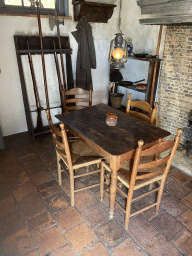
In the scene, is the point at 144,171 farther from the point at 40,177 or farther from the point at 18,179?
the point at 18,179

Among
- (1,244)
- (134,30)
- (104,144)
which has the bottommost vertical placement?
(1,244)

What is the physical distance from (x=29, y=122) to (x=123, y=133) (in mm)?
2203

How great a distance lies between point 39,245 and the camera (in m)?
1.81

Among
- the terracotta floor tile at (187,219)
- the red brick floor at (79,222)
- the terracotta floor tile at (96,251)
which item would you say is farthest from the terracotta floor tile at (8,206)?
the terracotta floor tile at (187,219)

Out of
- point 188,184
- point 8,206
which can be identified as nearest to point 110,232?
point 8,206

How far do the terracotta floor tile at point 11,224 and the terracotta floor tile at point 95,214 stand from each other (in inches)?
25.4

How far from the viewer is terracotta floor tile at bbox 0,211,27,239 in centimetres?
193

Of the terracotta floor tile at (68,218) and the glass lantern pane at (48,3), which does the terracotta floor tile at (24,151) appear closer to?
the terracotta floor tile at (68,218)

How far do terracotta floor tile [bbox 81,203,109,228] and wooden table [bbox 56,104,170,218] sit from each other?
100 millimetres

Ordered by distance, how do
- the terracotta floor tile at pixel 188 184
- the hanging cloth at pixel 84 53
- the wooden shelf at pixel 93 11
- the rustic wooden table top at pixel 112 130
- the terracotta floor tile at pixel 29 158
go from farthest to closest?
the hanging cloth at pixel 84 53 < the wooden shelf at pixel 93 11 < the terracotta floor tile at pixel 29 158 < the terracotta floor tile at pixel 188 184 < the rustic wooden table top at pixel 112 130

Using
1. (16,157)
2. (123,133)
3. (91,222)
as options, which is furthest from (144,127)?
(16,157)

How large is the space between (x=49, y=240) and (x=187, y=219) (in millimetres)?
1438

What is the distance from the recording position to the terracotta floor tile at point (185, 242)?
1.77 meters

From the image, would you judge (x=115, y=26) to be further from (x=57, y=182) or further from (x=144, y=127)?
(x=57, y=182)
